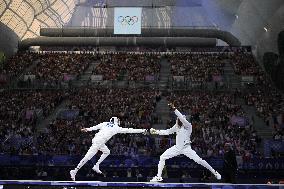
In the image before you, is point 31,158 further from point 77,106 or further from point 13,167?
point 77,106

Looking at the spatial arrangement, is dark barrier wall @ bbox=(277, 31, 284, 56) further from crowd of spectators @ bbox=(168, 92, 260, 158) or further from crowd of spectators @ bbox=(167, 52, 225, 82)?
crowd of spectators @ bbox=(168, 92, 260, 158)

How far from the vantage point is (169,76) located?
4809 centimetres

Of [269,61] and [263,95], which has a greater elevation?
[269,61]

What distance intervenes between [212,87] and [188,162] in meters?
16.0

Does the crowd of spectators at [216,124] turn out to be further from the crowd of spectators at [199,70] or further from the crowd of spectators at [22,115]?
the crowd of spectators at [22,115]

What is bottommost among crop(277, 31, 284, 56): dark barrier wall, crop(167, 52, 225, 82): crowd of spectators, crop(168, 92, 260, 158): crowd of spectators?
crop(168, 92, 260, 158): crowd of spectators

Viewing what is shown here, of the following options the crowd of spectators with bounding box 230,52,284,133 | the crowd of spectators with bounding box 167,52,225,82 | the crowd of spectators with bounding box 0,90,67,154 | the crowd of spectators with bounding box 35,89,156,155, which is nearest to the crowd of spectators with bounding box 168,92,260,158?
the crowd of spectators with bounding box 230,52,284,133

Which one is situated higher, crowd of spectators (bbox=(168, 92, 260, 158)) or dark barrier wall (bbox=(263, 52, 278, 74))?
dark barrier wall (bbox=(263, 52, 278, 74))

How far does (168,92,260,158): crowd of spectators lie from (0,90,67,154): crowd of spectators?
A: 10922mm

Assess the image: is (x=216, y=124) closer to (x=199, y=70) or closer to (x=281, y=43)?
(x=199, y=70)

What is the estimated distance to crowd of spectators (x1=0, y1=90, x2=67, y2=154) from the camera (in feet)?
105

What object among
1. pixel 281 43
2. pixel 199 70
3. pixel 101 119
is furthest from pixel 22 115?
pixel 281 43

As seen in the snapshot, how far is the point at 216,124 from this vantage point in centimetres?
3472

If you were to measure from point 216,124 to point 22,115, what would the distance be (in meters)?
15.8
